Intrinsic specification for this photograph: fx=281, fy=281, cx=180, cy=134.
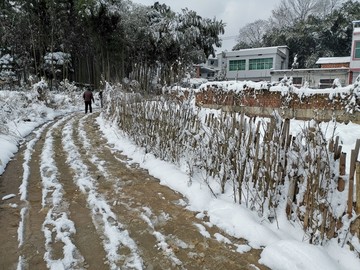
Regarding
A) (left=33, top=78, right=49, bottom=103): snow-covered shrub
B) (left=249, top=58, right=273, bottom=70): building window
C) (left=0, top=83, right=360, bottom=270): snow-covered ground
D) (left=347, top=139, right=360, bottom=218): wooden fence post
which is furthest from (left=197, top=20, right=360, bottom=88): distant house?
(left=347, top=139, right=360, bottom=218): wooden fence post

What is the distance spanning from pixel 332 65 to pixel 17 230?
29.3 meters

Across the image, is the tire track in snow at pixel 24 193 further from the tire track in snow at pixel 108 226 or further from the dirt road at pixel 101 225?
the tire track in snow at pixel 108 226

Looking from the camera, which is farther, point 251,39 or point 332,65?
point 251,39

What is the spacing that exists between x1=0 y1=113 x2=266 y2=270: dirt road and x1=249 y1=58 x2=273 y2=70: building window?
98.2ft

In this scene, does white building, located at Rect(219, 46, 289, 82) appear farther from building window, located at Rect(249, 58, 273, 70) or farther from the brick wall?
the brick wall

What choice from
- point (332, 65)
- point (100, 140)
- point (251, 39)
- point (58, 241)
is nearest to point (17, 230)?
point (58, 241)

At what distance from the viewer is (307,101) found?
30.8 feet

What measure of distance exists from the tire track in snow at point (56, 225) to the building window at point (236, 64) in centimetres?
3119

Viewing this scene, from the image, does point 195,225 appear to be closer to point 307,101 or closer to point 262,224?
point 262,224

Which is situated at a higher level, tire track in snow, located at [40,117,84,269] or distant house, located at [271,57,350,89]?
distant house, located at [271,57,350,89]

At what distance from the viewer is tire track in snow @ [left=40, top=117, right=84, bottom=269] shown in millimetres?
2473

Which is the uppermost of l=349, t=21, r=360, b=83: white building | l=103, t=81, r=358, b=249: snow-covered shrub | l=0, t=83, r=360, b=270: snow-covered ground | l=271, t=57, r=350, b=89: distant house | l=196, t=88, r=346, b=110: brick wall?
l=349, t=21, r=360, b=83: white building

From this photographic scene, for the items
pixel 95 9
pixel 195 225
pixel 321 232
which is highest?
pixel 95 9

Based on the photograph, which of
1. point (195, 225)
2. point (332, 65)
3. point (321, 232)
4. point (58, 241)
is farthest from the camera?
point (332, 65)
